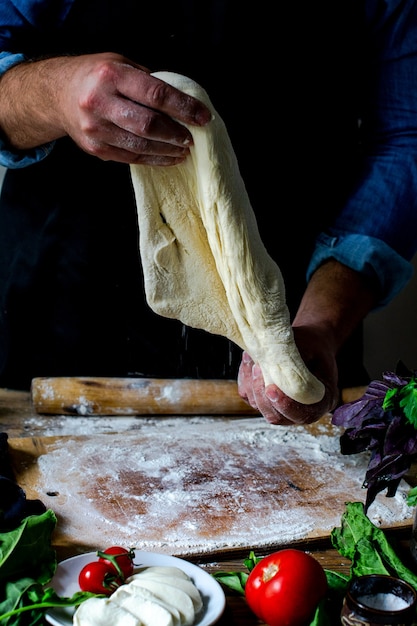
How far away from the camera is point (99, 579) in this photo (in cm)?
99

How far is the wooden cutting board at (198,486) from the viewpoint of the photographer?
1304mm

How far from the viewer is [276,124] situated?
74.7 inches

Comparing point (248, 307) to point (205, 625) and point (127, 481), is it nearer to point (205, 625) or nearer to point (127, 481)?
point (127, 481)

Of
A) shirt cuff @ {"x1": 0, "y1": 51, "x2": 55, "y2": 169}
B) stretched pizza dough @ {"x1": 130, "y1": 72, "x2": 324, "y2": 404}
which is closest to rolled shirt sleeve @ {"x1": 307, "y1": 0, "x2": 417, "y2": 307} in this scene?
stretched pizza dough @ {"x1": 130, "y1": 72, "x2": 324, "y2": 404}

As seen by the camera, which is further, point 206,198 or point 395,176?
point 395,176

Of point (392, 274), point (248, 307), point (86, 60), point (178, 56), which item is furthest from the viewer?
point (392, 274)

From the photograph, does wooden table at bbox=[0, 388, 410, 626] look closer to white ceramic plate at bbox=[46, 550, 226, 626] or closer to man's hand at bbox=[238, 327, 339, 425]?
white ceramic plate at bbox=[46, 550, 226, 626]

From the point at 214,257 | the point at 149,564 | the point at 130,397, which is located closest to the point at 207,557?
the point at 149,564

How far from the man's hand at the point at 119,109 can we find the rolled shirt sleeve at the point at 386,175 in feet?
2.49

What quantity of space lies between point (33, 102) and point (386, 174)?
959 mm

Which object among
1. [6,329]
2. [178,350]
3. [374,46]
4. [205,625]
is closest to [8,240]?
[6,329]

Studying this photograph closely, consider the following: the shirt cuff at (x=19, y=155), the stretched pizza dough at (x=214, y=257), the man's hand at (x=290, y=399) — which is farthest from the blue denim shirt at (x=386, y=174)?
the shirt cuff at (x=19, y=155)

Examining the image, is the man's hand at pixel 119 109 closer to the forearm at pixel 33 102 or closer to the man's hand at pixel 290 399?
the forearm at pixel 33 102

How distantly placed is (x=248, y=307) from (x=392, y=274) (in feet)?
2.22
